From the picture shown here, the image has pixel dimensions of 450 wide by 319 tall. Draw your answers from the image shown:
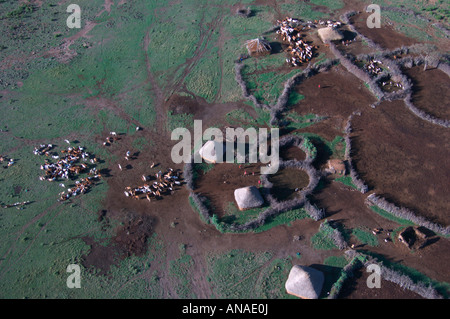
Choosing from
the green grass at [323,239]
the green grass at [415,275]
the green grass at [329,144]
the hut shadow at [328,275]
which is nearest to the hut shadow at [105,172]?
the green grass at [329,144]

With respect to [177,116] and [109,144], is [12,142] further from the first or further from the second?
[177,116]

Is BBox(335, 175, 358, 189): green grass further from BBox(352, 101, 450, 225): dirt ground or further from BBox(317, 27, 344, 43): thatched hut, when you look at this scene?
BBox(317, 27, 344, 43): thatched hut

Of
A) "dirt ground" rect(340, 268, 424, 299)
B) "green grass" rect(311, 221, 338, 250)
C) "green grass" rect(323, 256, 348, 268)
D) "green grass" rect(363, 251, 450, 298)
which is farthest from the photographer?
"green grass" rect(311, 221, 338, 250)

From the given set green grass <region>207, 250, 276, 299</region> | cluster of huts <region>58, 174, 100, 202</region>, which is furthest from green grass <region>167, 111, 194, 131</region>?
green grass <region>207, 250, 276, 299</region>

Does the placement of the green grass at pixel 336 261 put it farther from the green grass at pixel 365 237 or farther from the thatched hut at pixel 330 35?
the thatched hut at pixel 330 35

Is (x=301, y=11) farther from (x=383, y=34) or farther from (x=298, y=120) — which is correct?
(x=298, y=120)
